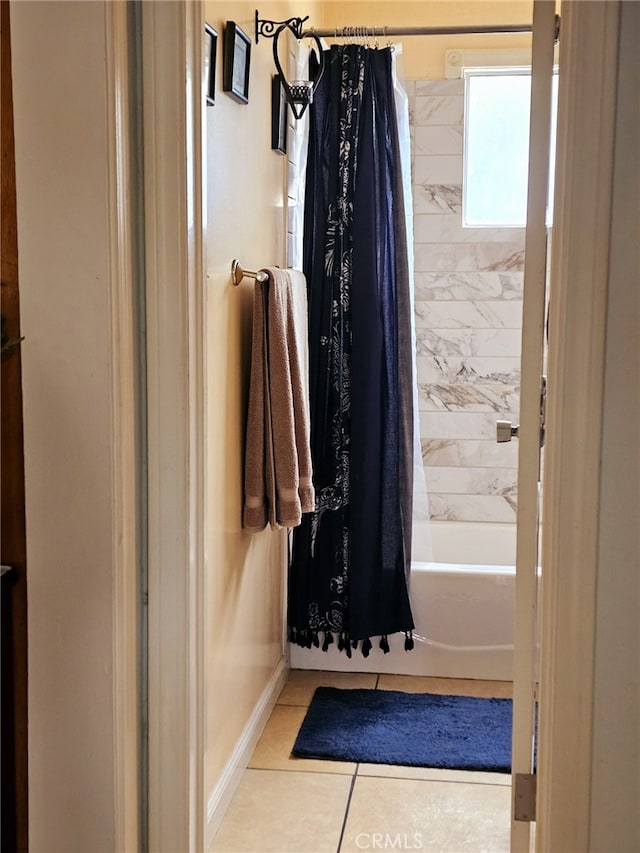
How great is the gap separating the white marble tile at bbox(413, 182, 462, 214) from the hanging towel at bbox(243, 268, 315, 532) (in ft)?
4.82

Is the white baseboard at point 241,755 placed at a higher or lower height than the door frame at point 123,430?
lower

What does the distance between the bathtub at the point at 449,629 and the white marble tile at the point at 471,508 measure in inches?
29.7

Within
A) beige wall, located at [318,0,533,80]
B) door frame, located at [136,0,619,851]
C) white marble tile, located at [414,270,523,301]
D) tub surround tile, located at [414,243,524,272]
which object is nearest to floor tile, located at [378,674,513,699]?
door frame, located at [136,0,619,851]

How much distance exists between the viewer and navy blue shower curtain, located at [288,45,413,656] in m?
3.19

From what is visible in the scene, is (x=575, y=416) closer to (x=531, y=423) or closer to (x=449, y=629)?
(x=531, y=423)

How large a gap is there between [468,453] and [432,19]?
1797 millimetres

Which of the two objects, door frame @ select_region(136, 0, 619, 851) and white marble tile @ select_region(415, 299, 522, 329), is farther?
white marble tile @ select_region(415, 299, 522, 329)

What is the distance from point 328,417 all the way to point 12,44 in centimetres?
175

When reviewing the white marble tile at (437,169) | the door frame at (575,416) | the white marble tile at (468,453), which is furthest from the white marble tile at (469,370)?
the door frame at (575,416)

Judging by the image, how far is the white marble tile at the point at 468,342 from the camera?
4.06 m

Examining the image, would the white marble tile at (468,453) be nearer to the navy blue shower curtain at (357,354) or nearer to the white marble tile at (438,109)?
the navy blue shower curtain at (357,354)

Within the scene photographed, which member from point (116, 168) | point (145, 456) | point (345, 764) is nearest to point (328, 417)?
point (345, 764)

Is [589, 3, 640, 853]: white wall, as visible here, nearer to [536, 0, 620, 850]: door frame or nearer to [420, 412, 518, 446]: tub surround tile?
[536, 0, 620, 850]: door frame

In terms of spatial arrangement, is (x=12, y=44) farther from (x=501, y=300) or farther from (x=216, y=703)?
(x=501, y=300)
